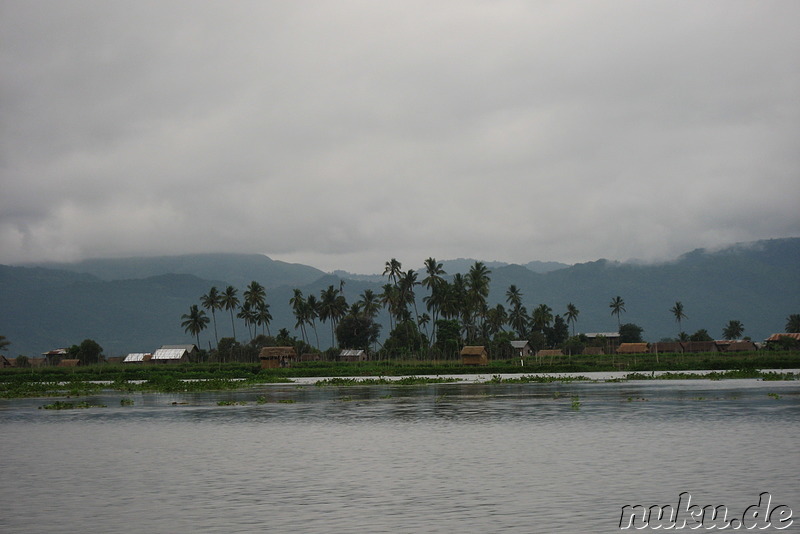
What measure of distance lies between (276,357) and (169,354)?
136ft

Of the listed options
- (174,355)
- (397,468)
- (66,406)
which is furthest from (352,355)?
(397,468)

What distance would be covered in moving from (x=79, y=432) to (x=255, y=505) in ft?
87.4

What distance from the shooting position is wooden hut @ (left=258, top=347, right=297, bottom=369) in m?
158

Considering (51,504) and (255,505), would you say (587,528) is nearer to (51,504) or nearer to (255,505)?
(255,505)

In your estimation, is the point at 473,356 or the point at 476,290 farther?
the point at 476,290

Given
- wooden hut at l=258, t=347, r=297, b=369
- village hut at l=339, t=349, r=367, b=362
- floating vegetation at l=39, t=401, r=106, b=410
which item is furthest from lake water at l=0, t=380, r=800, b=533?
village hut at l=339, t=349, r=367, b=362

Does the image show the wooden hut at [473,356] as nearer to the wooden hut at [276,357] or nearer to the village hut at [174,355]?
the wooden hut at [276,357]

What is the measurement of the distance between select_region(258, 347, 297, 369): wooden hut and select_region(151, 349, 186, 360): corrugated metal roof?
120 ft

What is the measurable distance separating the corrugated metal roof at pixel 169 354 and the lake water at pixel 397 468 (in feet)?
452

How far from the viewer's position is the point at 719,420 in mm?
41812

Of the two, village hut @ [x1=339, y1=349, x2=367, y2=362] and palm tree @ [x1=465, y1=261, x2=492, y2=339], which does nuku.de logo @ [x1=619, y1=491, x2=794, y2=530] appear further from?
village hut @ [x1=339, y1=349, x2=367, y2=362]

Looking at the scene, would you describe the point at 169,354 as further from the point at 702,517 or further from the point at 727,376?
the point at 702,517

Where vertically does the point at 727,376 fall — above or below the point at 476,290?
below

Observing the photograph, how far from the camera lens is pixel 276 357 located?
162 m
